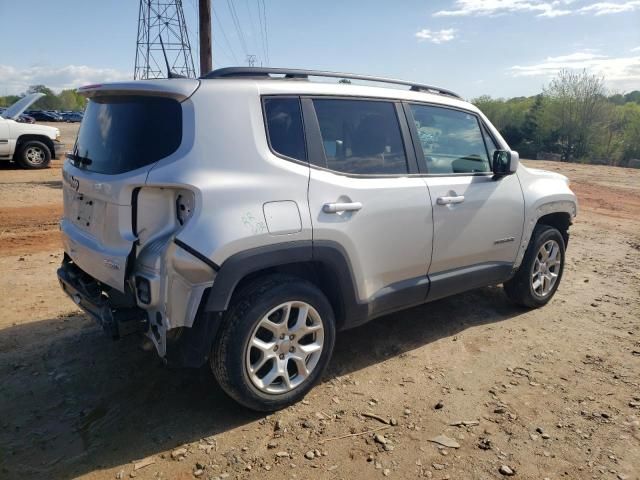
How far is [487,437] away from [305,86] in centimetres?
239

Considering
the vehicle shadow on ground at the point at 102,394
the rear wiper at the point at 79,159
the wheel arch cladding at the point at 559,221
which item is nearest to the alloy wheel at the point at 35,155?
the vehicle shadow on ground at the point at 102,394

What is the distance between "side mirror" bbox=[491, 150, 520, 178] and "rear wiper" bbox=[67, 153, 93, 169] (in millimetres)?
3084

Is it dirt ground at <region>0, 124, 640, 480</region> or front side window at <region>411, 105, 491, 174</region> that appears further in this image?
front side window at <region>411, 105, 491, 174</region>

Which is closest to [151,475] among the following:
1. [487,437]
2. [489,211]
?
[487,437]

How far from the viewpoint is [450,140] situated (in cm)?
402

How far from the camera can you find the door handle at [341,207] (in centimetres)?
301

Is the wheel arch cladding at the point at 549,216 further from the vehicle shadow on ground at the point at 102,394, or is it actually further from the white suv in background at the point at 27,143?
the white suv in background at the point at 27,143

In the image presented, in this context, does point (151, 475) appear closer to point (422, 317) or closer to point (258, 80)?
point (258, 80)

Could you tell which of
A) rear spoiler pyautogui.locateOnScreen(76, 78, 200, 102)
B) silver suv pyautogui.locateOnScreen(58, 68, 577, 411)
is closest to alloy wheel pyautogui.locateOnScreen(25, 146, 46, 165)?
silver suv pyautogui.locateOnScreen(58, 68, 577, 411)

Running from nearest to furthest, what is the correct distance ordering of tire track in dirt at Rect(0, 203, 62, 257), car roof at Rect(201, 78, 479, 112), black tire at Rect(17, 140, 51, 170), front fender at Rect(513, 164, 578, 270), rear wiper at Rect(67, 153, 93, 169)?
1. car roof at Rect(201, 78, 479, 112)
2. rear wiper at Rect(67, 153, 93, 169)
3. front fender at Rect(513, 164, 578, 270)
4. tire track in dirt at Rect(0, 203, 62, 257)
5. black tire at Rect(17, 140, 51, 170)

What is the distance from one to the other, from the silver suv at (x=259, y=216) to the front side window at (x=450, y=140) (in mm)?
20

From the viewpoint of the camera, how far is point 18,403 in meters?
3.09

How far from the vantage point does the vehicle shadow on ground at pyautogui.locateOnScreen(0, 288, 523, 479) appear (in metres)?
2.68

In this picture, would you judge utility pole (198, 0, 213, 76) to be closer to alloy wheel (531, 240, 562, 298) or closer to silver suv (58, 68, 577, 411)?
silver suv (58, 68, 577, 411)
